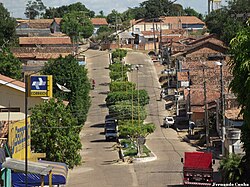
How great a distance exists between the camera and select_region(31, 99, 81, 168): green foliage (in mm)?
32250

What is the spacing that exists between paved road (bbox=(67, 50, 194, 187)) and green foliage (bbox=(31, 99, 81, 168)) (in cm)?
125

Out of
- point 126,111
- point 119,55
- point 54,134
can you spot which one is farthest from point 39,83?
point 119,55

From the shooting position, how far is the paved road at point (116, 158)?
31.5 m

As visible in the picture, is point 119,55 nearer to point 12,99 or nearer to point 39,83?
point 12,99

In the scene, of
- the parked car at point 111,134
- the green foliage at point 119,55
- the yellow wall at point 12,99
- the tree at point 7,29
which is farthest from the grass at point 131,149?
the tree at point 7,29

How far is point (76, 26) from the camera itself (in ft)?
375

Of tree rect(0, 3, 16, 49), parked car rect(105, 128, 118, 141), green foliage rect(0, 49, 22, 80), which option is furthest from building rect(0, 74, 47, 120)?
tree rect(0, 3, 16, 49)

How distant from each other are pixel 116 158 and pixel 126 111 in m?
10.2

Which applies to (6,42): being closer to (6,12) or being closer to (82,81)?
(6,12)

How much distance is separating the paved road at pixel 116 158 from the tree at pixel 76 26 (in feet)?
135

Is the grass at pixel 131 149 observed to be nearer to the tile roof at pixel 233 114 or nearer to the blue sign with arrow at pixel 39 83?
the tile roof at pixel 233 114

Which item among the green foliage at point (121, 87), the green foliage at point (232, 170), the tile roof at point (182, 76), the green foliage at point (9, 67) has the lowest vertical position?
the green foliage at point (232, 170)

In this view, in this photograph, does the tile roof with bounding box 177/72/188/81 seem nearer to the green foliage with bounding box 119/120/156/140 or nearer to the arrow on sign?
the green foliage with bounding box 119/120/156/140

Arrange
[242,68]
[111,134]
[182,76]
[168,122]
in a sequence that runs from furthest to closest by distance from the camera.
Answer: [182,76] < [168,122] < [111,134] < [242,68]
